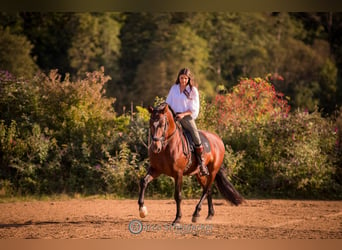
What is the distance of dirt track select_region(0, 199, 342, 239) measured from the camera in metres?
9.20

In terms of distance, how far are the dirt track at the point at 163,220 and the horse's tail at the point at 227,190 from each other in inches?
14.8

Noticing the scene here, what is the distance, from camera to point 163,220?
34.4 ft

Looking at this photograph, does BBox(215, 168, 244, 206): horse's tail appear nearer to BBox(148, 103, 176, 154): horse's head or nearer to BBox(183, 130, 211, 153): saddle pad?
BBox(183, 130, 211, 153): saddle pad

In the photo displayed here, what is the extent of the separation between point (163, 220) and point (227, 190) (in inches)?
58.5

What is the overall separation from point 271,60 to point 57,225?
31653 millimetres

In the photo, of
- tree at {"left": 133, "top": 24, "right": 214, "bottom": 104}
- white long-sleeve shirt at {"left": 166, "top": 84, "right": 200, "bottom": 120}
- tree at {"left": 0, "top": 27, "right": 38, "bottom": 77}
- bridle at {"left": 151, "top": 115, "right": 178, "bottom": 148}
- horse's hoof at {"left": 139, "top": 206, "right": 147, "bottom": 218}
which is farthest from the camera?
tree at {"left": 133, "top": 24, "right": 214, "bottom": 104}

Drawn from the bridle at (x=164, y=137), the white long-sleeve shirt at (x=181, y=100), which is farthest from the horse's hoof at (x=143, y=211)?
the white long-sleeve shirt at (x=181, y=100)

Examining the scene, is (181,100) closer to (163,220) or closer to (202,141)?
(202,141)

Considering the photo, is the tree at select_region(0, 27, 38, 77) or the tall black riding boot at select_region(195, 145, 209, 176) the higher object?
the tree at select_region(0, 27, 38, 77)

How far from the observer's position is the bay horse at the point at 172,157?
891 centimetres

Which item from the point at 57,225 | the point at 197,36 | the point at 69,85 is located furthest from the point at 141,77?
the point at 57,225

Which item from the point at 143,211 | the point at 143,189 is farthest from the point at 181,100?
the point at 143,211

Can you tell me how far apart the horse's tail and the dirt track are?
376 mm

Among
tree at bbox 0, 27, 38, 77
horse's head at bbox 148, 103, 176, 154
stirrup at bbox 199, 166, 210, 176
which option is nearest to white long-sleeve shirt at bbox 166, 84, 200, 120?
horse's head at bbox 148, 103, 176, 154
